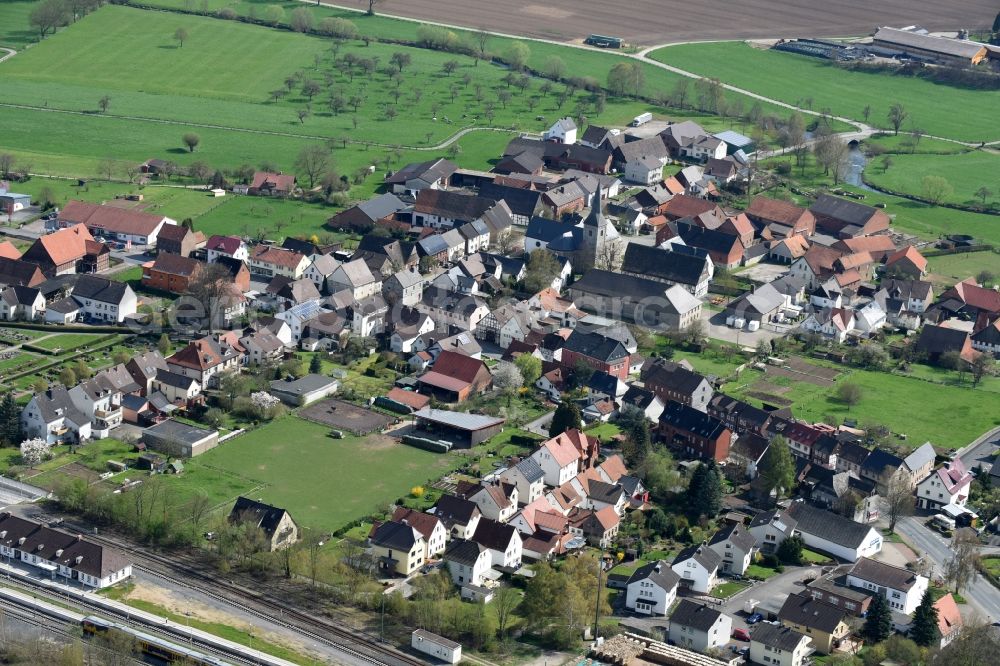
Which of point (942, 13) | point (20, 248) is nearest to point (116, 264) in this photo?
point (20, 248)

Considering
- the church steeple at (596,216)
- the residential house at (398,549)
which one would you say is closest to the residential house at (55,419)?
the residential house at (398,549)

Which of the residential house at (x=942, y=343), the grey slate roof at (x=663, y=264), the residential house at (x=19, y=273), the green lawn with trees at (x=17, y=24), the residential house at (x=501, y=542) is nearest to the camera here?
the residential house at (x=501, y=542)

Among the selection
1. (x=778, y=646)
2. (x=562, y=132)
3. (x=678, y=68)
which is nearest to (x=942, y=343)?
(x=778, y=646)

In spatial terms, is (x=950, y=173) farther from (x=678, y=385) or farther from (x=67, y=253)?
(x=67, y=253)

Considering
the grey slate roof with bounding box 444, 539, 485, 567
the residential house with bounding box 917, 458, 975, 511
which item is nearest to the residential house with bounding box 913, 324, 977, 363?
the residential house with bounding box 917, 458, 975, 511

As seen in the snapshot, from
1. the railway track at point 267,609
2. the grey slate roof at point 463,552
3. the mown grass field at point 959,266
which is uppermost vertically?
the mown grass field at point 959,266

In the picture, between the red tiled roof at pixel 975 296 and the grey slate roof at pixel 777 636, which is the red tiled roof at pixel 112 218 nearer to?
the red tiled roof at pixel 975 296
